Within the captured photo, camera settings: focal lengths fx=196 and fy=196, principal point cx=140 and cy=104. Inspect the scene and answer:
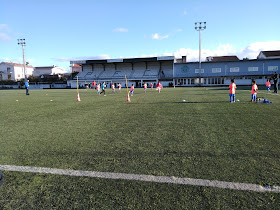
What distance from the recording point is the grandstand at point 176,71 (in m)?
55.2

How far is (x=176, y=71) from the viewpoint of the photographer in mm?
61688

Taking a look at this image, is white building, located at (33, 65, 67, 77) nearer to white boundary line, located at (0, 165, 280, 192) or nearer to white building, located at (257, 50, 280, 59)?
white building, located at (257, 50, 280, 59)

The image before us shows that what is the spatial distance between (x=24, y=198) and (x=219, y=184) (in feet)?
8.38

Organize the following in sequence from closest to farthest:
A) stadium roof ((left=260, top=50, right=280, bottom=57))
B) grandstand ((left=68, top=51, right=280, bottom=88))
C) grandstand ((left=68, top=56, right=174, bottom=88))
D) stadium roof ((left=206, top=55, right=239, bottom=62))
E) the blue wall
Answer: the blue wall < grandstand ((left=68, top=51, right=280, bottom=88)) < grandstand ((left=68, top=56, right=174, bottom=88)) < stadium roof ((left=260, top=50, right=280, bottom=57)) < stadium roof ((left=206, top=55, right=239, bottom=62))

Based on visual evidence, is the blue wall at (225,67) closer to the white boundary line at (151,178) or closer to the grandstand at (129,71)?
the grandstand at (129,71)

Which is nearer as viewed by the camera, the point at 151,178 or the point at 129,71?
the point at 151,178

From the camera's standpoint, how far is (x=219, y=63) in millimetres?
57719

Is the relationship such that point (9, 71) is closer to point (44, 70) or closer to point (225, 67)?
point (44, 70)

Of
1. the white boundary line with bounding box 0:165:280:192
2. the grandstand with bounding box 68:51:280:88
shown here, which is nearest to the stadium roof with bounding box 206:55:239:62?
→ the grandstand with bounding box 68:51:280:88

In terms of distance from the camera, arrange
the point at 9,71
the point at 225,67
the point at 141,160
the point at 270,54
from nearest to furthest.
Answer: the point at 141,160 < the point at 225,67 < the point at 270,54 < the point at 9,71

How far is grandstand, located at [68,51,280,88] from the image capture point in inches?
2174

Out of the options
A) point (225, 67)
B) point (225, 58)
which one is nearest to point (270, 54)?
point (225, 58)

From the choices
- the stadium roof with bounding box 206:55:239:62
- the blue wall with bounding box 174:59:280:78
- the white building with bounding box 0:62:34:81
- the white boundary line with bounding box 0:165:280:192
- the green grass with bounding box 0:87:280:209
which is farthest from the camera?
the white building with bounding box 0:62:34:81

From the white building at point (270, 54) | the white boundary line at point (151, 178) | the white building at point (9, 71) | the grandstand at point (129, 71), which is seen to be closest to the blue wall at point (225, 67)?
the grandstand at point (129, 71)
